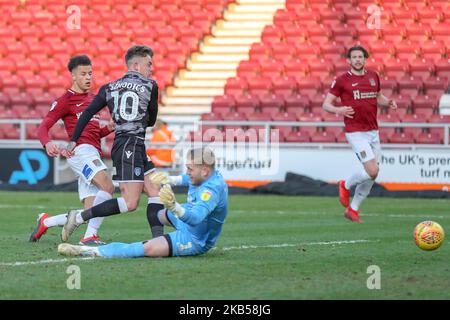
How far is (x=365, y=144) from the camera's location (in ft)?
48.1

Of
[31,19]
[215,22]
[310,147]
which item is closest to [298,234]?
[310,147]

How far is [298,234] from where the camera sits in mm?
12086

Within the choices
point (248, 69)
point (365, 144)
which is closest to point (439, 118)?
point (248, 69)

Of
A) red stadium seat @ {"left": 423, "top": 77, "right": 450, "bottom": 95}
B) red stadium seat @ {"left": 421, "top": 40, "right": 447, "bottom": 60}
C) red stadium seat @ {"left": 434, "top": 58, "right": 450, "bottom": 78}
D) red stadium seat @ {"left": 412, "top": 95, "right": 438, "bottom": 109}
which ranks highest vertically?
red stadium seat @ {"left": 421, "top": 40, "right": 447, "bottom": 60}

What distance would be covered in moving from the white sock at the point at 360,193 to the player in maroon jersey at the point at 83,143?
446cm

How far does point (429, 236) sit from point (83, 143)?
3.73 metres

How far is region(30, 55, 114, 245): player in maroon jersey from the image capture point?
35.3ft

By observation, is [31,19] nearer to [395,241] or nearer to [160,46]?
[160,46]

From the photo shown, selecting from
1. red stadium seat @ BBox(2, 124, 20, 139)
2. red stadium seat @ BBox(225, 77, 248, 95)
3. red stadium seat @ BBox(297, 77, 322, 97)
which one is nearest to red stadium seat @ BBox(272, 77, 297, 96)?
red stadium seat @ BBox(297, 77, 322, 97)

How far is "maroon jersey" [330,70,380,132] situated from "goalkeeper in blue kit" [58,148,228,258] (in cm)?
582

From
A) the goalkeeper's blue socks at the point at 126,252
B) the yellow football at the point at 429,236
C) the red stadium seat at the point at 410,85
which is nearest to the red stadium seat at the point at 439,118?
the red stadium seat at the point at 410,85

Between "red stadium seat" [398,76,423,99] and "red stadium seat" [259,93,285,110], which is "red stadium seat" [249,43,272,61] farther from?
"red stadium seat" [398,76,423,99]

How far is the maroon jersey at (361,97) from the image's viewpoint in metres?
14.7
